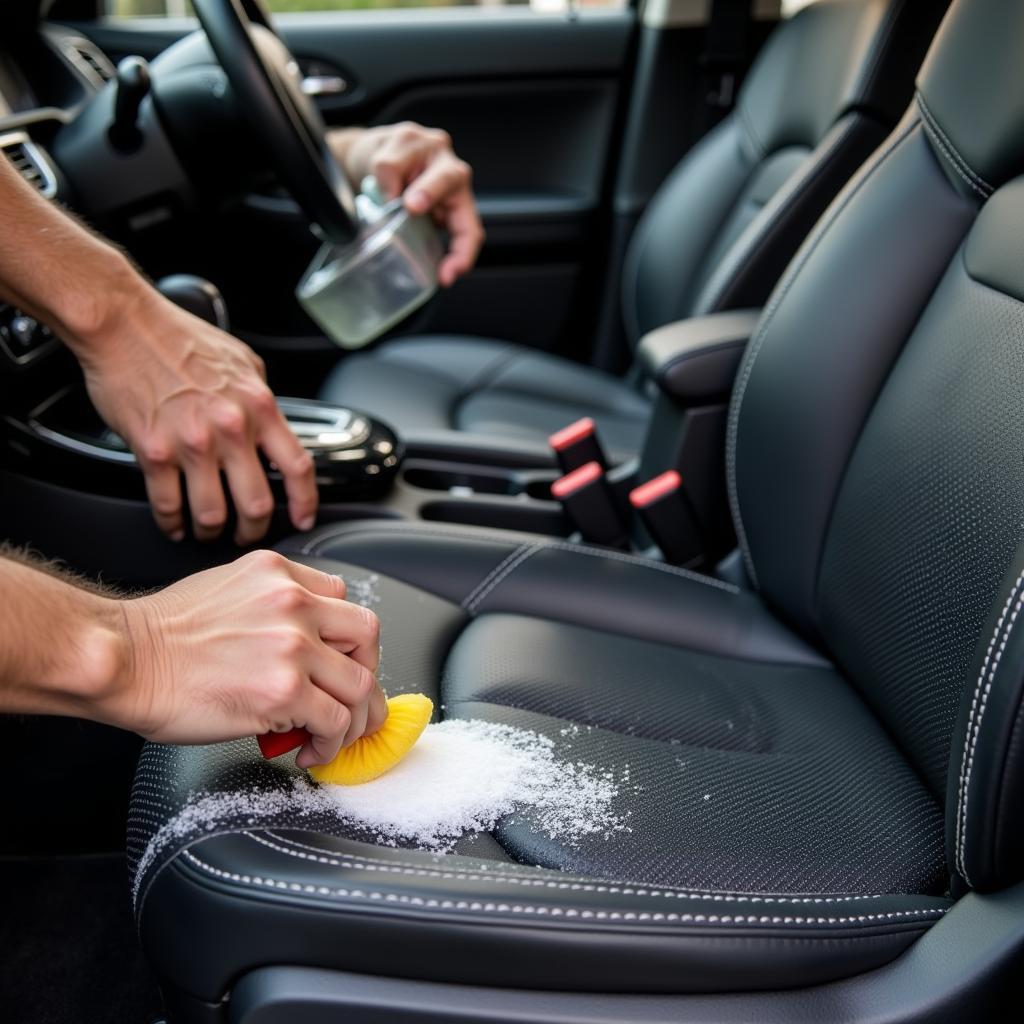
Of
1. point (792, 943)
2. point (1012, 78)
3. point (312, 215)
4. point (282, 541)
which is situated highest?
point (1012, 78)

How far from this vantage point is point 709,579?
1.35 metres

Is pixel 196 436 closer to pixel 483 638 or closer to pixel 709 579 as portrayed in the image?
pixel 483 638

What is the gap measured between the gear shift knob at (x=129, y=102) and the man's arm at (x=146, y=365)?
41cm

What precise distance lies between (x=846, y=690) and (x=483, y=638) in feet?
1.10

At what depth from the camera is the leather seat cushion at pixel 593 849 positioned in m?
0.73

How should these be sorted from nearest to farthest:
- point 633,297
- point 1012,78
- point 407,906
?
point 407,906, point 1012,78, point 633,297

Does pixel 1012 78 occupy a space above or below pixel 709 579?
above

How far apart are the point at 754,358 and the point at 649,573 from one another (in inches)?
9.8

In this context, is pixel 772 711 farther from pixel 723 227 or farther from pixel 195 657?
pixel 723 227

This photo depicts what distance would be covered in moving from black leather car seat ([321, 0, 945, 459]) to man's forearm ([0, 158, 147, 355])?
67 centimetres

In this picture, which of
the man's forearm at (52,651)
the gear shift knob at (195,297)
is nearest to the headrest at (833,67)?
the gear shift knob at (195,297)

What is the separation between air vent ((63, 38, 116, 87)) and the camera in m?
1.75

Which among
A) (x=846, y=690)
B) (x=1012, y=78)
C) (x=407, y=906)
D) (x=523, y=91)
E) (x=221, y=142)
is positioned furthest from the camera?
(x=523, y=91)

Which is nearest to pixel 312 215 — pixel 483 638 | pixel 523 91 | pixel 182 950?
pixel 483 638
